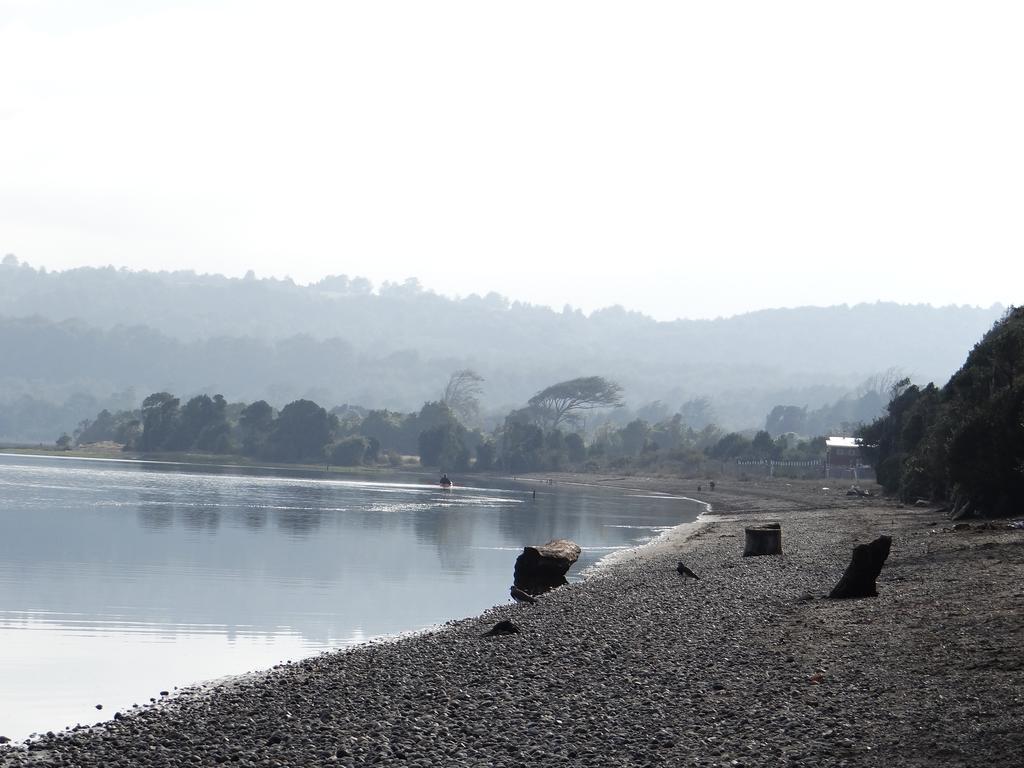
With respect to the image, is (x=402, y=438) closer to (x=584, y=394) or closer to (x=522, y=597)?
(x=584, y=394)

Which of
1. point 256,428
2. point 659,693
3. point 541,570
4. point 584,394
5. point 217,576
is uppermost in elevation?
point 584,394

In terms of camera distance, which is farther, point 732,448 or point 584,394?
point 584,394

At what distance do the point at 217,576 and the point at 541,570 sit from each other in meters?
11.7

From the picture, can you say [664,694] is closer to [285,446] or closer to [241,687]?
[241,687]

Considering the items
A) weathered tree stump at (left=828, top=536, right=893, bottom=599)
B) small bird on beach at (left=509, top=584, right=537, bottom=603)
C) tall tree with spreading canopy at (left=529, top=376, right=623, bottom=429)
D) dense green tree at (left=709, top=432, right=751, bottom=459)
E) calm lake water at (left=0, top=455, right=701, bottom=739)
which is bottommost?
calm lake water at (left=0, top=455, right=701, bottom=739)

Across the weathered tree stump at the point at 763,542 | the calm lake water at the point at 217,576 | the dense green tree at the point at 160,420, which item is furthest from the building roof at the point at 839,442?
the dense green tree at the point at 160,420

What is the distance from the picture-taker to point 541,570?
31.4 meters

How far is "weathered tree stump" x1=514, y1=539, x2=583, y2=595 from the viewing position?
31359mm

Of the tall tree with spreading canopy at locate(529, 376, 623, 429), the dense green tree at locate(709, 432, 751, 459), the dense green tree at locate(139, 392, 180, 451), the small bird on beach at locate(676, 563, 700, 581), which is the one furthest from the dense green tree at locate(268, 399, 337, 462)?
the small bird on beach at locate(676, 563, 700, 581)

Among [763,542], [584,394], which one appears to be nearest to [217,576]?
[763,542]

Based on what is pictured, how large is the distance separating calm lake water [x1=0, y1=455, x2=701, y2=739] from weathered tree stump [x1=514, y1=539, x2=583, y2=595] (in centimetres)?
174

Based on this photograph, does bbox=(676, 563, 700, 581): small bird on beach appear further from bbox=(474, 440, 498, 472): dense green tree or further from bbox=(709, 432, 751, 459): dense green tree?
bbox=(474, 440, 498, 472): dense green tree

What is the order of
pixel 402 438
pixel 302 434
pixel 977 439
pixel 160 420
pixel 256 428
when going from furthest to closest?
pixel 402 438 → pixel 256 428 → pixel 160 420 → pixel 302 434 → pixel 977 439

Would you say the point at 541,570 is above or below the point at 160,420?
below
